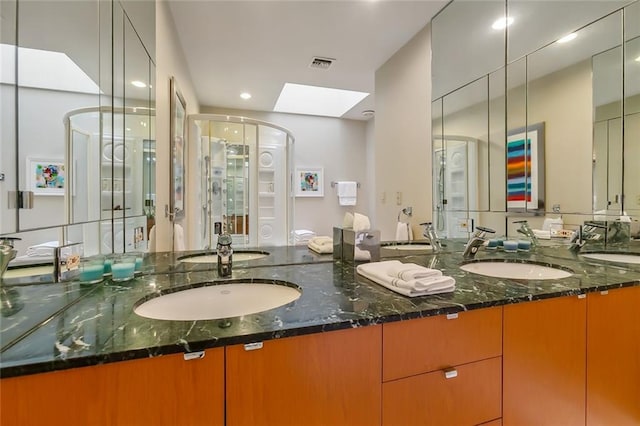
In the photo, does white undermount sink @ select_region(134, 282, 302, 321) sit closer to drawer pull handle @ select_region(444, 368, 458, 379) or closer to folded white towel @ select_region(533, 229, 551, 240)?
drawer pull handle @ select_region(444, 368, 458, 379)

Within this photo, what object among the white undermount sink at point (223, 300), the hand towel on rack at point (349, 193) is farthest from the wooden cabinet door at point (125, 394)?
the hand towel on rack at point (349, 193)

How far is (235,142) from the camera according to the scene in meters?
2.46

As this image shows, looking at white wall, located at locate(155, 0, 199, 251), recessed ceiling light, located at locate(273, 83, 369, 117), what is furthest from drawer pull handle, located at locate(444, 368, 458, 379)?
recessed ceiling light, located at locate(273, 83, 369, 117)

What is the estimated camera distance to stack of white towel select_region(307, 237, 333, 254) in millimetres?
1724

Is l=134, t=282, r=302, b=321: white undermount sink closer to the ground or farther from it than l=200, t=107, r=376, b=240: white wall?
closer to the ground

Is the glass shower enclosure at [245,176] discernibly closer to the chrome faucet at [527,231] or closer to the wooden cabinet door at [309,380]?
the wooden cabinet door at [309,380]

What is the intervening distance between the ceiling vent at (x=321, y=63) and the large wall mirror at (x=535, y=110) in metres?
0.77

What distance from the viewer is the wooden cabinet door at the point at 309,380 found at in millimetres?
646

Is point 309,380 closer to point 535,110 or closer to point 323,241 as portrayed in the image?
point 323,241

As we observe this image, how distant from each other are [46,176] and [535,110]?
2.17 meters

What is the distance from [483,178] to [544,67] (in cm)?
67

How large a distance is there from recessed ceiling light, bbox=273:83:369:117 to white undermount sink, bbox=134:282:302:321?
193 cm

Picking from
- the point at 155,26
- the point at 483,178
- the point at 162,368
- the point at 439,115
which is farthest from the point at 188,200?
the point at 483,178

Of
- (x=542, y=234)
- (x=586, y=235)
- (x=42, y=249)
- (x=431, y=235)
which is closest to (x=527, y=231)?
(x=542, y=234)
